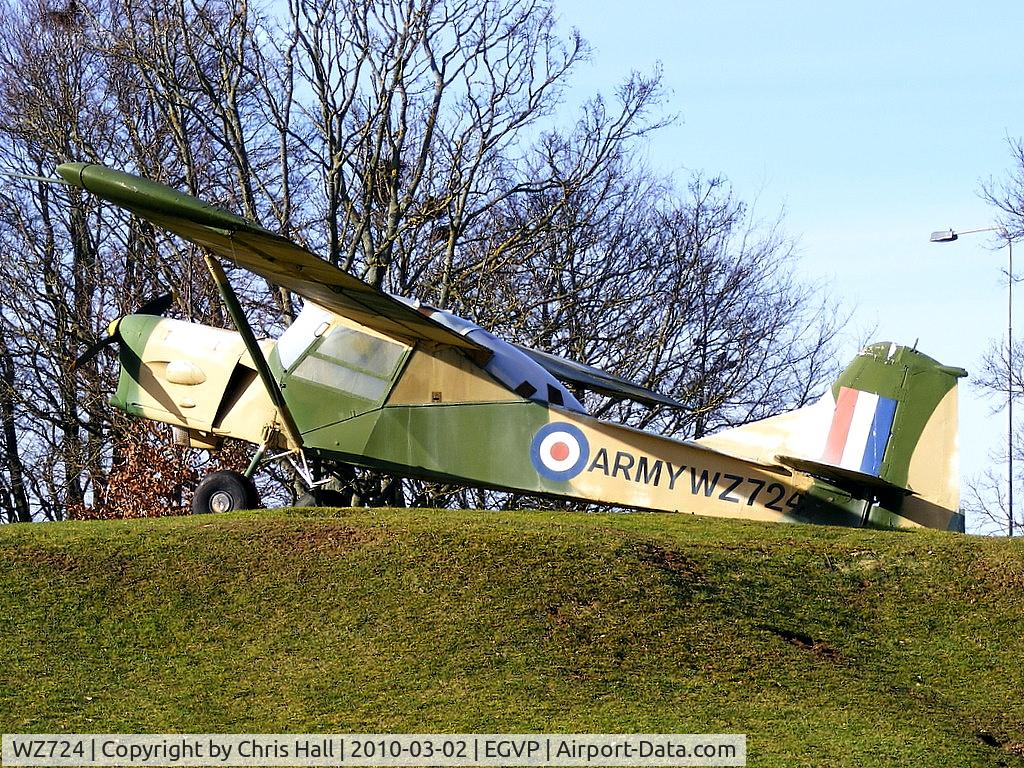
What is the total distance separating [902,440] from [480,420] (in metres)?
4.24

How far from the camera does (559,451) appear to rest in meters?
13.6

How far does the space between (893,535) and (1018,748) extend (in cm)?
386

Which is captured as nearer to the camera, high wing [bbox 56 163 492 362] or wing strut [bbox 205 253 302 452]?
high wing [bbox 56 163 492 362]

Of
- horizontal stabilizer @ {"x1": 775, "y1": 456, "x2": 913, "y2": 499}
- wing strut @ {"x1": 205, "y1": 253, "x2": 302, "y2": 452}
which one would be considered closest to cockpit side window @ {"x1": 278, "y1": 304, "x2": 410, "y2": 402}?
wing strut @ {"x1": 205, "y1": 253, "x2": 302, "y2": 452}

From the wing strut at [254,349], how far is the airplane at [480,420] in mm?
22

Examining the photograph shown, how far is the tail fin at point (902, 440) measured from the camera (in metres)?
13.1

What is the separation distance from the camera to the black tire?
14336 mm

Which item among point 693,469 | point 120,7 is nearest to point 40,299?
point 120,7

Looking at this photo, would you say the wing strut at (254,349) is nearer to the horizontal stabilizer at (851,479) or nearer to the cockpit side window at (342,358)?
the cockpit side window at (342,358)
